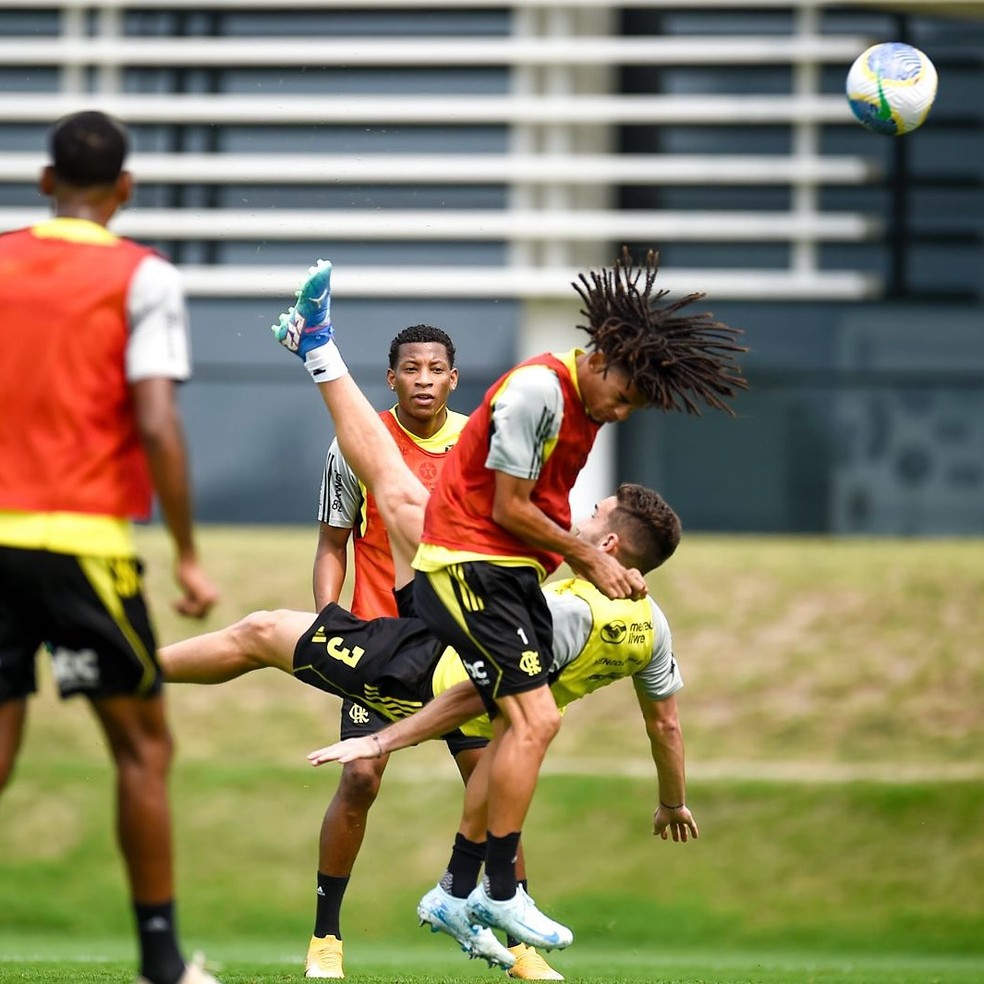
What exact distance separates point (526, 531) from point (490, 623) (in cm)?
39

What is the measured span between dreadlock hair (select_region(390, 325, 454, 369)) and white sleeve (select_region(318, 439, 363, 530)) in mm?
510

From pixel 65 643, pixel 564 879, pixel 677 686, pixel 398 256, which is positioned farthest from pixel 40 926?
pixel 398 256

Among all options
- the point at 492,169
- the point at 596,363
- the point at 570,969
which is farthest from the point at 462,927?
the point at 492,169

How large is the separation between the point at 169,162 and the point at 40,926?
1326 centimetres

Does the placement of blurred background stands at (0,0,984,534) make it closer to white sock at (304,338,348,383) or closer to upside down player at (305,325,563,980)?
upside down player at (305,325,563,980)

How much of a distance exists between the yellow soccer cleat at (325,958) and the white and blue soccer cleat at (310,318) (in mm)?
2607

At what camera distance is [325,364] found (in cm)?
779

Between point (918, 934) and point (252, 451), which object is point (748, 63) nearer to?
point (252, 451)

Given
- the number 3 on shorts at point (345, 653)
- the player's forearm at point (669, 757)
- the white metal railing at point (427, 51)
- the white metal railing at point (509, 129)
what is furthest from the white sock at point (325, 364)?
the white metal railing at point (427, 51)

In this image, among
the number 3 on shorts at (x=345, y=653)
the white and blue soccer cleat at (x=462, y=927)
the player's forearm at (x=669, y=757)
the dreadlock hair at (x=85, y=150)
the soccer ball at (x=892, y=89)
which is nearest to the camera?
the dreadlock hair at (x=85, y=150)

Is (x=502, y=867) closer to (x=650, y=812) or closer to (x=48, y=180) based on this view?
(x=48, y=180)

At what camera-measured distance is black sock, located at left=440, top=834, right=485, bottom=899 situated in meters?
6.81

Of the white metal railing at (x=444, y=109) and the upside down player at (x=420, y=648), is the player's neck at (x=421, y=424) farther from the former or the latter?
the white metal railing at (x=444, y=109)

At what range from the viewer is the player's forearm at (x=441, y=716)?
22.5ft
